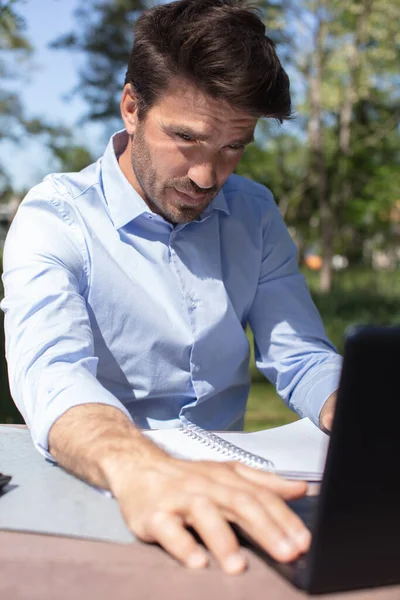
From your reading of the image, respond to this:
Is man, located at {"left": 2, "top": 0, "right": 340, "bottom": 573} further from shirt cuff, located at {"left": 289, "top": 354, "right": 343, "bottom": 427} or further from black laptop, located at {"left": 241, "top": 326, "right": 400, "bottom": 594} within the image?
black laptop, located at {"left": 241, "top": 326, "right": 400, "bottom": 594}

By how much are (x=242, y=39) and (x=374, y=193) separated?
10.8 m

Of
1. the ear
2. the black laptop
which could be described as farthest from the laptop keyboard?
the ear

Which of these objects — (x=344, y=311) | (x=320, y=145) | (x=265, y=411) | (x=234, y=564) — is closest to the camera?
(x=234, y=564)

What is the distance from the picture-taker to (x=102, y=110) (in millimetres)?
10945

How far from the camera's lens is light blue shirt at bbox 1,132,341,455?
1471 millimetres

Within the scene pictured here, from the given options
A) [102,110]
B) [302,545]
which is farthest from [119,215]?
[102,110]

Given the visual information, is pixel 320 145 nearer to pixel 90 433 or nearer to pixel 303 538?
pixel 90 433

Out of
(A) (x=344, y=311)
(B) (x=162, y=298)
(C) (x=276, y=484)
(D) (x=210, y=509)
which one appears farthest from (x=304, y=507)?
(A) (x=344, y=311)

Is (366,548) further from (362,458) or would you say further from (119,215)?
(119,215)

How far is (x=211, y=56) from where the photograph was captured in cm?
161

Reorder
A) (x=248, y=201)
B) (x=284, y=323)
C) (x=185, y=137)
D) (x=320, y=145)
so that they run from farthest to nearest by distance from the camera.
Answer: (x=320, y=145) < (x=248, y=201) < (x=284, y=323) < (x=185, y=137)

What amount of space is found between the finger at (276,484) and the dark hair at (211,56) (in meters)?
0.96

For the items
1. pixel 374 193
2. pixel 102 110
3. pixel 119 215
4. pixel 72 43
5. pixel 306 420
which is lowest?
pixel 374 193

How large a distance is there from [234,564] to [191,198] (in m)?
1.08
